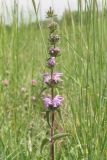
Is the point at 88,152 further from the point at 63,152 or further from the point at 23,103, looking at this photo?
the point at 23,103

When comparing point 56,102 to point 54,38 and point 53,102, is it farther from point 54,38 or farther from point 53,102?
point 54,38

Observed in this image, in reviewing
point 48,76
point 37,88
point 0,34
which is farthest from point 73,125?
point 37,88

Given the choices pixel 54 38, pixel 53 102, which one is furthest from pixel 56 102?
pixel 54 38

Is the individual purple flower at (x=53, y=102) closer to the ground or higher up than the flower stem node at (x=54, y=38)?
closer to the ground

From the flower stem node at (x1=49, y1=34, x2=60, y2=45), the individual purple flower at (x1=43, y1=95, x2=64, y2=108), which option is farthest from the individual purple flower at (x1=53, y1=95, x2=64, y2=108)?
the flower stem node at (x1=49, y1=34, x2=60, y2=45)

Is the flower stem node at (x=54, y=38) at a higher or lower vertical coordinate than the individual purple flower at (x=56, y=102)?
higher

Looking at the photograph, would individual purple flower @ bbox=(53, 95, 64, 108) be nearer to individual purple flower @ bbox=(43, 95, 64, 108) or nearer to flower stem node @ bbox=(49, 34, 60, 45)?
individual purple flower @ bbox=(43, 95, 64, 108)

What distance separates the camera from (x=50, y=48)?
1189mm

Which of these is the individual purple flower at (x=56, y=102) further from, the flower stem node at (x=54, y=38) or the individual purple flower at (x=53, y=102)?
the flower stem node at (x=54, y=38)

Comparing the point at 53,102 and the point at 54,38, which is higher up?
the point at 54,38

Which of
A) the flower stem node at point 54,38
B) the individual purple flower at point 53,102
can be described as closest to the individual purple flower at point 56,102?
the individual purple flower at point 53,102

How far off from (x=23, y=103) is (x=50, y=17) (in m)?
1.23

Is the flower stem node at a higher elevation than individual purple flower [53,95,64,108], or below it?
higher

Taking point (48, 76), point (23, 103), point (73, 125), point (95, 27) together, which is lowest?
point (23, 103)
